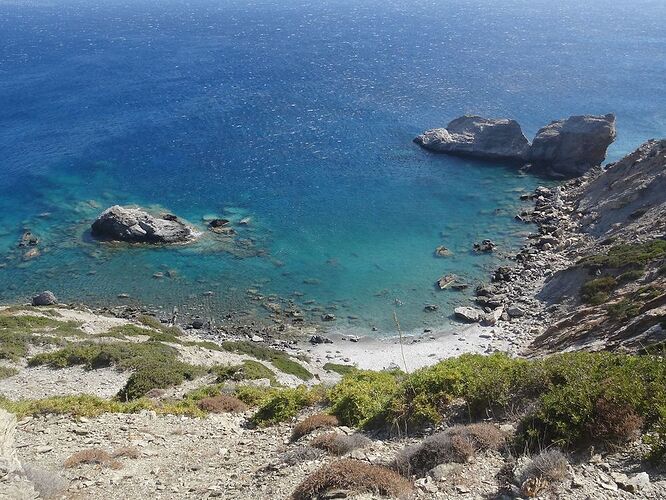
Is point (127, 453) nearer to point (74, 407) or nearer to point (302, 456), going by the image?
point (74, 407)

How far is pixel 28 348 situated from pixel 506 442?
3383cm

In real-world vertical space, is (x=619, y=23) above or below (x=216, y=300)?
above

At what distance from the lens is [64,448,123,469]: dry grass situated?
17578mm

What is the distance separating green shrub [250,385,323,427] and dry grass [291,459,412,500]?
25.1ft

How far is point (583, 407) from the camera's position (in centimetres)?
1379

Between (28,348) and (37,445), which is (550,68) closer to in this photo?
(28,348)

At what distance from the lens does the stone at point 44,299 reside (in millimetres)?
53938

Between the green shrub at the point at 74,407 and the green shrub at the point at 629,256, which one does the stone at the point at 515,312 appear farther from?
the green shrub at the point at 74,407

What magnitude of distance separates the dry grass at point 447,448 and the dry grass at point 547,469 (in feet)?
6.33

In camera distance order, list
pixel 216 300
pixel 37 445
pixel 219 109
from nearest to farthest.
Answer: pixel 37 445 → pixel 216 300 → pixel 219 109

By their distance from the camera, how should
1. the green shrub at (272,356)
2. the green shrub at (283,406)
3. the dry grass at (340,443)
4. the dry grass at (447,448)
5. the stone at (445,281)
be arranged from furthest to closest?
the stone at (445,281)
the green shrub at (272,356)
the green shrub at (283,406)
the dry grass at (340,443)
the dry grass at (447,448)

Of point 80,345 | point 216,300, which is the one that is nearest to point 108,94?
point 216,300

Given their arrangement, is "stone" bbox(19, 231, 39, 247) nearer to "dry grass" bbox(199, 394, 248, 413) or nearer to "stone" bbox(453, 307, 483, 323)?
"stone" bbox(453, 307, 483, 323)

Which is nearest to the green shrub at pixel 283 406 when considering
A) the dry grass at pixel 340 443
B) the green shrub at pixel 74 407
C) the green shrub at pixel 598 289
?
the dry grass at pixel 340 443
